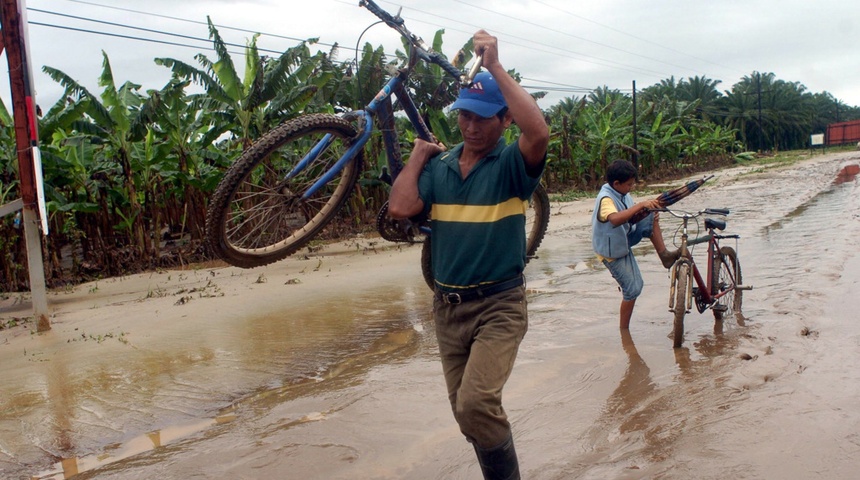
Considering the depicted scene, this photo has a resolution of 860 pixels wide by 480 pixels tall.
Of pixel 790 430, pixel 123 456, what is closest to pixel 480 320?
pixel 790 430

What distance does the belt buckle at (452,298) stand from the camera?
3.38 m

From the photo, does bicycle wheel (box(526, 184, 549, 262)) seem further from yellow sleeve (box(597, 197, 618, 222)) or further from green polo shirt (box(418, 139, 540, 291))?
green polo shirt (box(418, 139, 540, 291))

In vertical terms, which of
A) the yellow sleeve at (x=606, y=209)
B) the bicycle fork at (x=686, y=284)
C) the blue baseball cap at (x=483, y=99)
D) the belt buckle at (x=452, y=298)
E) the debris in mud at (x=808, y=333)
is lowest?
the debris in mud at (x=808, y=333)

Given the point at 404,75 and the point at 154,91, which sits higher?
the point at 154,91

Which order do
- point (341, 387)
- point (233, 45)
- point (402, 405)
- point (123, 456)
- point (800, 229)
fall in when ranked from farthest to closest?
point (800, 229)
point (233, 45)
point (341, 387)
point (402, 405)
point (123, 456)

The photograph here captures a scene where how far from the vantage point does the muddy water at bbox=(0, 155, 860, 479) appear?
4.21 m

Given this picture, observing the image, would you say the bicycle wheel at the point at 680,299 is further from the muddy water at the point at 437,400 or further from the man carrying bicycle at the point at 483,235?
the man carrying bicycle at the point at 483,235

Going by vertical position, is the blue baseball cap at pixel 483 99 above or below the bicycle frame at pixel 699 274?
above

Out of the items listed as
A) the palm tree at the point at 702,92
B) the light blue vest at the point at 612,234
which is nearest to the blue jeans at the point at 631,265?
the light blue vest at the point at 612,234

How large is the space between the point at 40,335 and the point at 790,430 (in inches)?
268

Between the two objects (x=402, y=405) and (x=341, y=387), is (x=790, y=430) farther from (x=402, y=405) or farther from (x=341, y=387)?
(x=341, y=387)

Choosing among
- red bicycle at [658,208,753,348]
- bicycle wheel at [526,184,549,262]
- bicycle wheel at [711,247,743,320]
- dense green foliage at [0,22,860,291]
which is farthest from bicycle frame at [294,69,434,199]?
bicycle wheel at [711,247,743,320]

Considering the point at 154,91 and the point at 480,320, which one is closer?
the point at 480,320

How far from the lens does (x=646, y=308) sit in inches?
316
